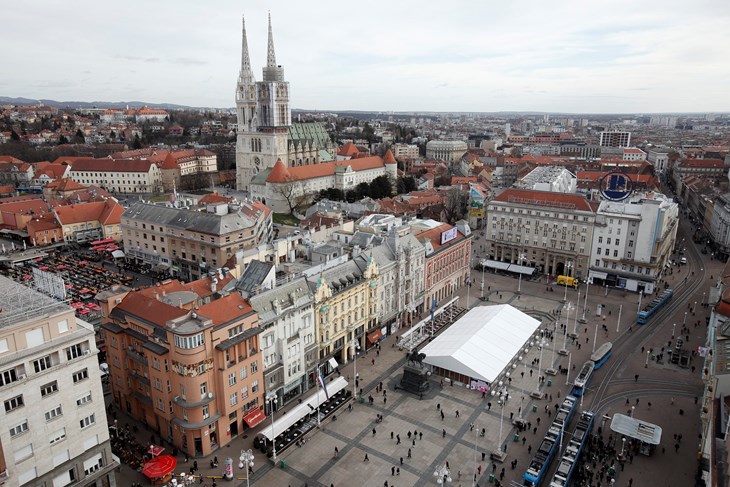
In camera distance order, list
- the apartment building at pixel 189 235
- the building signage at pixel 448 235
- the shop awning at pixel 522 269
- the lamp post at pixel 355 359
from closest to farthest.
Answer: the lamp post at pixel 355 359 < the building signage at pixel 448 235 < the apartment building at pixel 189 235 < the shop awning at pixel 522 269

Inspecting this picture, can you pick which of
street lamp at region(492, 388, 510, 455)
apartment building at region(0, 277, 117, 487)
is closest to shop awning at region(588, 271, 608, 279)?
street lamp at region(492, 388, 510, 455)

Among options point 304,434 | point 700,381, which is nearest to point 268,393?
point 304,434

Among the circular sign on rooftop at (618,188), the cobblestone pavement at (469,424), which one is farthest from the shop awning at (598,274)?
the cobblestone pavement at (469,424)

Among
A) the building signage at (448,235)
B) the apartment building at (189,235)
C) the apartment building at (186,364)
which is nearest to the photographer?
the apartment building at (186,364)

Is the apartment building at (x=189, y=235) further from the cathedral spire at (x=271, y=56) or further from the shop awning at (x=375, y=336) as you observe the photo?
the cathedral spire at (x=271, y=56)

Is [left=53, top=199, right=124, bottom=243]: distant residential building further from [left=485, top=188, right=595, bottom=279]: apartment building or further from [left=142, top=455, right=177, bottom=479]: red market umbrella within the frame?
[left=485, top=188, right=595, bottom=279]: apartment building

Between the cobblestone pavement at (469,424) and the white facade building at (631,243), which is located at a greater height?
the white facade building at (631,243)
